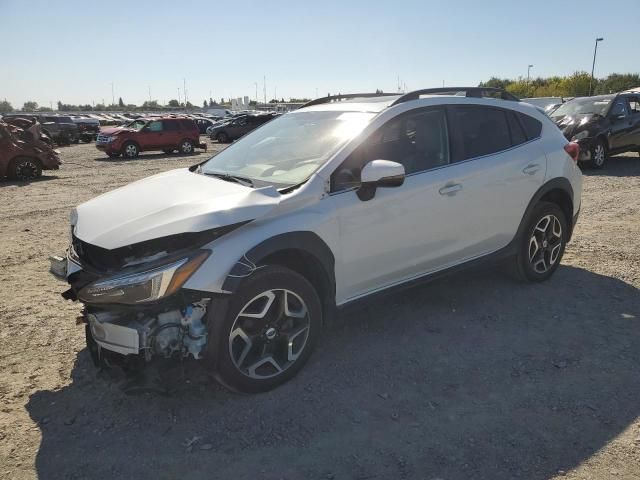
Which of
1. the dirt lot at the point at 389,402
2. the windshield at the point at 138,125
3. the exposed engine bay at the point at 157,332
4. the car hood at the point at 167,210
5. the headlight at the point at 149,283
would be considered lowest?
the dirt lot at the point at 389,402

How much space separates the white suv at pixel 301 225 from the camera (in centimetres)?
302

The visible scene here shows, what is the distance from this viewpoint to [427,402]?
3.29 meters

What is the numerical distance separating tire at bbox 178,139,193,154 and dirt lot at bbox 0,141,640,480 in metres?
19.4

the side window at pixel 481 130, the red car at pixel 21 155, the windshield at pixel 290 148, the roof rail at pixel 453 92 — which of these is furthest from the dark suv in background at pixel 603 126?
the red car at pixel 21 155

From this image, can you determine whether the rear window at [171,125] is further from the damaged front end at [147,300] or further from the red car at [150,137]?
the damaged front end at [147,300]

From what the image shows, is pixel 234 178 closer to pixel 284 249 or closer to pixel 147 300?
pixel 284 249

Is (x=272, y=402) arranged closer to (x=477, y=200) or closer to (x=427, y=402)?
(x=427, y=402)

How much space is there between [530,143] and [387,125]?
1735 mm

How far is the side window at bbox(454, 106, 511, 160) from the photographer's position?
14.4 ft

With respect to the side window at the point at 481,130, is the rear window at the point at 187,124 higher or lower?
lower

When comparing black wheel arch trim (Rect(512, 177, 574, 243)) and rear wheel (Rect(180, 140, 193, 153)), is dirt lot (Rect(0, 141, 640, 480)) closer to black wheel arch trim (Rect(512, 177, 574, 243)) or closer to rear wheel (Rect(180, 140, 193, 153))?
black wheel arch trim (Rect(512, 177, 574, 243))

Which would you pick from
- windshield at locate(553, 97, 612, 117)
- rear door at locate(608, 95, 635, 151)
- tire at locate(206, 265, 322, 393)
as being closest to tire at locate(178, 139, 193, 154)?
windshield at locate(553, 97, 612, 117)

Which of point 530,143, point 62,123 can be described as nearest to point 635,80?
point 62,123

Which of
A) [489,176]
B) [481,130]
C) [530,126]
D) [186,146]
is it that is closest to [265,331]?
[489,176]
